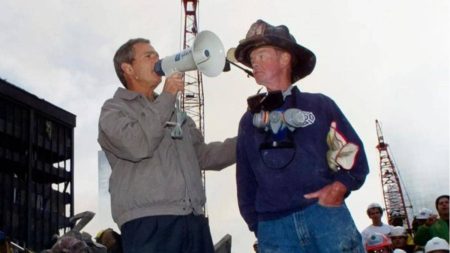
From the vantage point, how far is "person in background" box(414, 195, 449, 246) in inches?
364

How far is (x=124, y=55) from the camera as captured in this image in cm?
456

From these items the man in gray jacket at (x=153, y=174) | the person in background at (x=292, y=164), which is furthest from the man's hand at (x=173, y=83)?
the person in background at (x=292, y=164)

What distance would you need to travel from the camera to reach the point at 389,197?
81000 mm

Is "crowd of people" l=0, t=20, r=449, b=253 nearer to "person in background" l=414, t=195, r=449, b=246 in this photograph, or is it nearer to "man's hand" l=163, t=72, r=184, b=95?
"man's hand" l=163, t=72, r=184, b=95

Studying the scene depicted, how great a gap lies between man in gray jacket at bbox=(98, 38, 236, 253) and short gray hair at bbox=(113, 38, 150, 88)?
0.22m

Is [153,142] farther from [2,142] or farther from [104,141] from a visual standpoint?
[2,142]

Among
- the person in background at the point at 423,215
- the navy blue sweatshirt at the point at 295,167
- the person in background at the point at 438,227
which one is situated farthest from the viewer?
the person in background at the point at 423,215

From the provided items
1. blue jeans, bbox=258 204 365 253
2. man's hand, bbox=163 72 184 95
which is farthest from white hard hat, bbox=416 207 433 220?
blue jeans, bbox=258 204 365 253

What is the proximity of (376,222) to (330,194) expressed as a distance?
712 centimetres

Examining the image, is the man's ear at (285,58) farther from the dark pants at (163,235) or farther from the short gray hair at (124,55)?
the short gray hair at (124,55)

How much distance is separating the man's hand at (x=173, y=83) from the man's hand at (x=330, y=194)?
1.28m

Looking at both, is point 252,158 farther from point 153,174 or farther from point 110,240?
point 110,240

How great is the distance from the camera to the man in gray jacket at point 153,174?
12.9 ft

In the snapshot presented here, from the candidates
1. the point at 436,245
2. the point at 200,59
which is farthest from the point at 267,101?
the point at 436,245
